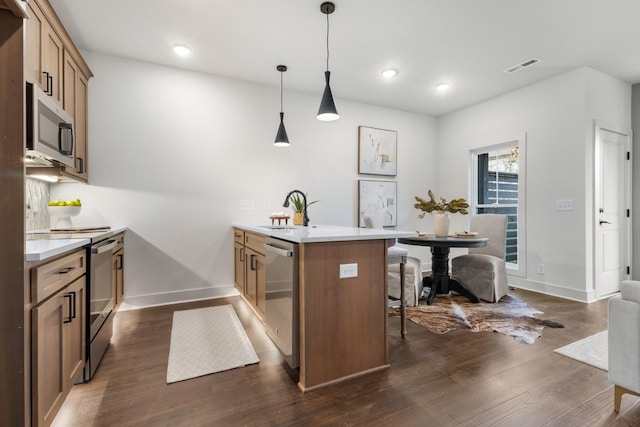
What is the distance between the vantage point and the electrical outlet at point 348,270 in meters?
1.83

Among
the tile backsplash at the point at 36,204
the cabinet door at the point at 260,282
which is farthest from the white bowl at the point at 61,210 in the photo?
the cabinet door at the point at 260,282

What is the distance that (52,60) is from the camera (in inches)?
91.3

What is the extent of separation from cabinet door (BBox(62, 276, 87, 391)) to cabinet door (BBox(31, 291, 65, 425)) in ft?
0.13

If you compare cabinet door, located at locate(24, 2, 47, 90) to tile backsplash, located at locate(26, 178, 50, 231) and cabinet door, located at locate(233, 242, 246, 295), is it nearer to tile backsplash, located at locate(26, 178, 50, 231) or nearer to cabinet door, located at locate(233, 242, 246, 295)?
tile backsplash, located at locate(26, 178, 50, 231)

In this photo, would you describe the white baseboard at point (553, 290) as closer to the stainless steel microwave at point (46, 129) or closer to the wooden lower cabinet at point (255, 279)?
the wooden lower cabinet at point (255, 279)

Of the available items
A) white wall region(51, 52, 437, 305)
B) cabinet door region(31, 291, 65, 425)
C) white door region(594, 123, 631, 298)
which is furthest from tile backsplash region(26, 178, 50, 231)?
white door region(594, 123, 631, 298)

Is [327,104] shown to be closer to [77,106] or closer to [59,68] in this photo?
[59,68]

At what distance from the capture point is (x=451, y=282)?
3607mm

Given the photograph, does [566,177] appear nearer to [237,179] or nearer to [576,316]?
[576,316]

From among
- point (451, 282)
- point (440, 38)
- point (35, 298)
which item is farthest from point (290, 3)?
point (451, 282)

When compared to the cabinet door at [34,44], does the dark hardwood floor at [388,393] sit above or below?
below

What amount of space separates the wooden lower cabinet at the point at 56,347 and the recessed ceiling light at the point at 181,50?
95.6 inches

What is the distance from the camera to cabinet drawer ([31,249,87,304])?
1213 mm

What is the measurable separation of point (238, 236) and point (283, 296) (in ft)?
5.56
